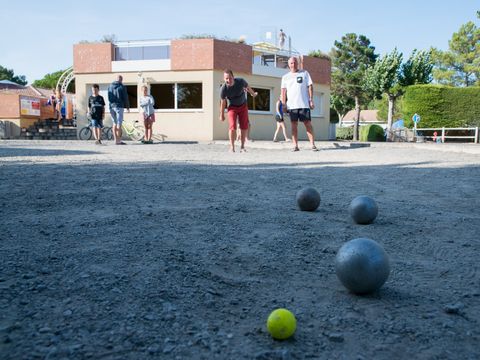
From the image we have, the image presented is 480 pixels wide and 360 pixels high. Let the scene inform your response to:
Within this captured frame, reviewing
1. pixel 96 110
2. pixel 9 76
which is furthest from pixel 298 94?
pixel 9 76

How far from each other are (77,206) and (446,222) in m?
3.32

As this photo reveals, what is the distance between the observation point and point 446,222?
387 cm

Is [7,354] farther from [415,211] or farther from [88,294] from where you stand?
[415,211]

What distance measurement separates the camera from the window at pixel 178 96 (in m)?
22.8

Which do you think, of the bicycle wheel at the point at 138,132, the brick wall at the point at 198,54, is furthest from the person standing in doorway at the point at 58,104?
the brick wall at the point at 198,54

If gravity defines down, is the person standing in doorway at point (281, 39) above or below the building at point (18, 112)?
above

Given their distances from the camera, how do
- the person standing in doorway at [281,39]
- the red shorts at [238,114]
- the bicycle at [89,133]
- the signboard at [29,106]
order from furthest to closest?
the person standing in doorway at [281,39], the signboard at [29,106], the bicycle at [89,133], the red shorts at [238,114]

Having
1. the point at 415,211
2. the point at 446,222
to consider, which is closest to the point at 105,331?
the point at 446,222

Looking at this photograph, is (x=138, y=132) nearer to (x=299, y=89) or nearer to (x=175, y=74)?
(x=175, y=74)

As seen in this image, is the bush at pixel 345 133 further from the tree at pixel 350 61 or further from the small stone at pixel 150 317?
the small stone at pixel 150 317

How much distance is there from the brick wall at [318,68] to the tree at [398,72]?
8.32 meters

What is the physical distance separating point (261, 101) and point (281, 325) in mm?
23710

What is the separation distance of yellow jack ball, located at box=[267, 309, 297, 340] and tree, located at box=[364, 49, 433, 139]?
111 feet

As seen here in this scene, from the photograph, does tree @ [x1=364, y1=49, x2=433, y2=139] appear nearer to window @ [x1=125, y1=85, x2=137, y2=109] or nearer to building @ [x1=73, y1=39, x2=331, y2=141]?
building @ [x1=73, y1=39, x2=331, y2=141]
